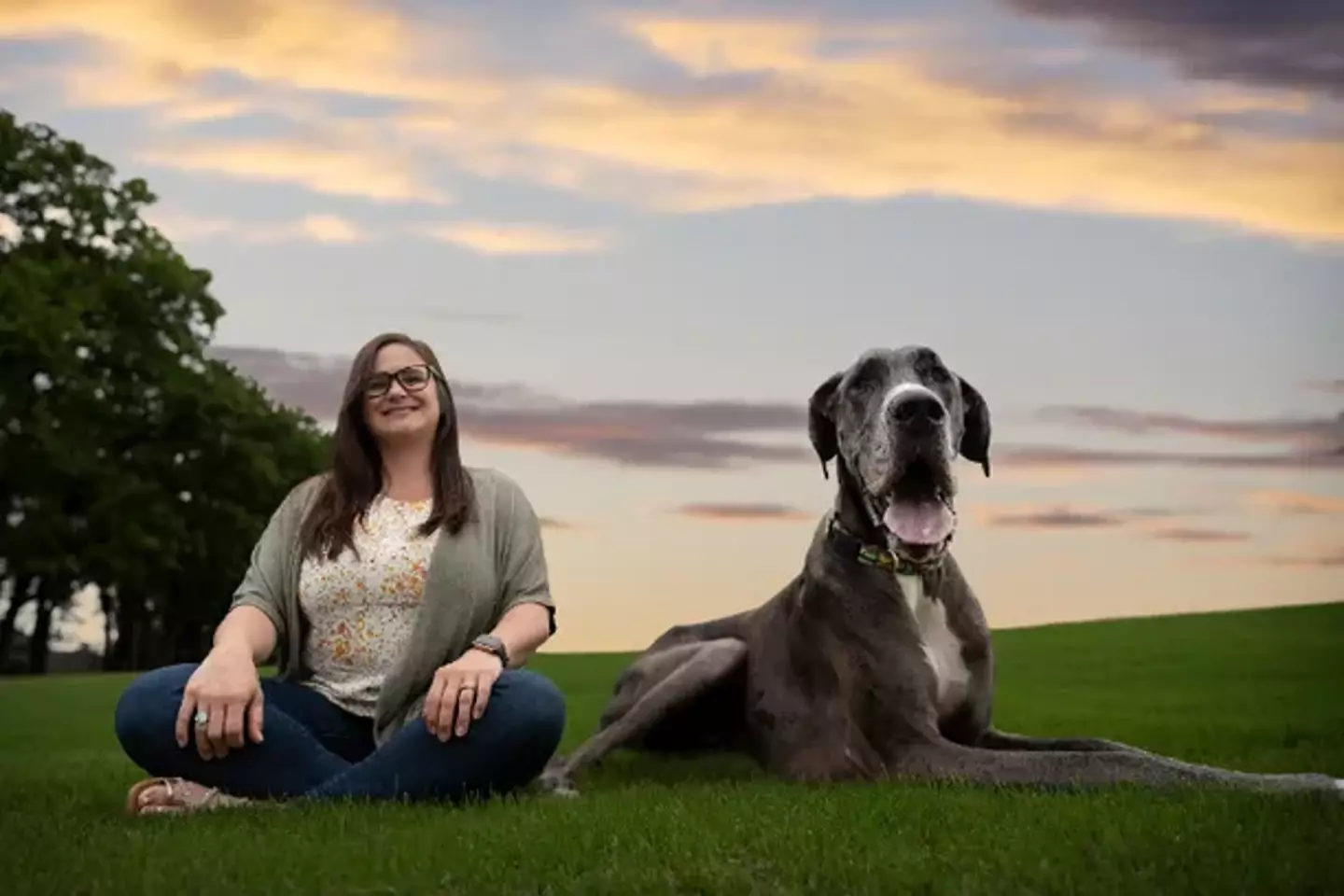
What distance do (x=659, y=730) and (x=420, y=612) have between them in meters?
1.85

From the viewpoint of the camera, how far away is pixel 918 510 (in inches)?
292

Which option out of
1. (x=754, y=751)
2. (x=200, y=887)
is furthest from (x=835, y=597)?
(x=200, y=887)

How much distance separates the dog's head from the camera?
23.7ft

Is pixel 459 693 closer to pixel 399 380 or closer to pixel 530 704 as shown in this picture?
pixel 530 704

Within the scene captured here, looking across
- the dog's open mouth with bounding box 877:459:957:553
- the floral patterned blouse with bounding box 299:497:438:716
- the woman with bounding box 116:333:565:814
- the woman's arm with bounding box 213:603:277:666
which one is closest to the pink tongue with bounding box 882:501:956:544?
the dog's open mouth with bounding box 877:459:957:553

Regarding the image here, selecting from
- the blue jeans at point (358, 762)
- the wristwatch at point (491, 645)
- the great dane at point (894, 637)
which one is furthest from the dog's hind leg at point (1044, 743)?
the wristwatch at point (491, 645)

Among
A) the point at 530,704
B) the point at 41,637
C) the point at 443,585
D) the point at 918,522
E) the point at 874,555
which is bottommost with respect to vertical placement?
the point at 41,637

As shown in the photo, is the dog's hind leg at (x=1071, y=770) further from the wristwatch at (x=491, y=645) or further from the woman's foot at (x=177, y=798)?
the woman's foot at (x=177, y=798)

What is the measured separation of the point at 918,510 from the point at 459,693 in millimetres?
2128

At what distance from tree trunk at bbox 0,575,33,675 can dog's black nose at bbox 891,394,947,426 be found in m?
27.9

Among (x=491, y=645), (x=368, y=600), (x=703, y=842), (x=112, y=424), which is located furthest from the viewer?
(x=112, y=424)

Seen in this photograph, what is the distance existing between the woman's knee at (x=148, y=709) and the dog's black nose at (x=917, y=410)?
126 inches

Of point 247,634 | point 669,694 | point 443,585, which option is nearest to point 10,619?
point 669,694

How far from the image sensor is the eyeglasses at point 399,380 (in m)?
7.36
